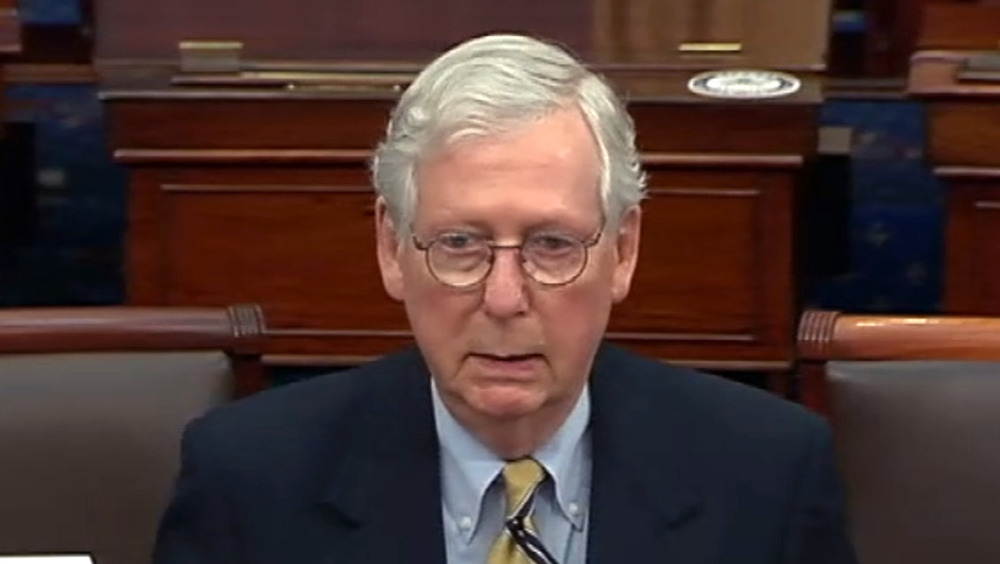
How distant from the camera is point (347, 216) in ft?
10.5

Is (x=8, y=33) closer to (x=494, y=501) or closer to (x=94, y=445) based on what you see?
(x=94, y=445)

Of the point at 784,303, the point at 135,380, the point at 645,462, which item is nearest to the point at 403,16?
the point at 784,303

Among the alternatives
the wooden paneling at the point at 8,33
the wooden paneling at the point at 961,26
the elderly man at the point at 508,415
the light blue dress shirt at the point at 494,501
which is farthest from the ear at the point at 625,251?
the wooden paneling at the point at 961,26

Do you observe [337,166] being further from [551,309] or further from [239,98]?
[551,309]

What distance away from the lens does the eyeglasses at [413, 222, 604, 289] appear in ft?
4.79

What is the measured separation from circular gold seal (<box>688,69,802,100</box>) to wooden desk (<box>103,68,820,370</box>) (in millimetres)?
26

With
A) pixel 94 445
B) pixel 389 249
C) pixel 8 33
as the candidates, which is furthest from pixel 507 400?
pixel 8 33

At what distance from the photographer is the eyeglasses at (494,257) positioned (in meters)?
1.46

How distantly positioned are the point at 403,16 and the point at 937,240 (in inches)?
49.2

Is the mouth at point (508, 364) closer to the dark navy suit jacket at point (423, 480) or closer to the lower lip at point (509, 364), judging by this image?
the lower lip at point (509, 364)

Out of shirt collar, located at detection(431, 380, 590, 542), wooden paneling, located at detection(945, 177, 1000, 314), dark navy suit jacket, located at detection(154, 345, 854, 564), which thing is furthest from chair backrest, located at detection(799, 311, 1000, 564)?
wooden paneling, located at detection(945, 177, 1000, 314)

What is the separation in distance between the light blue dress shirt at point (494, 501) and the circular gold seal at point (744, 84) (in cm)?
160

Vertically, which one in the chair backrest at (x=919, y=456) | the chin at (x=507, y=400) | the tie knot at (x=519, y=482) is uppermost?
the chin at (x=507, y=400)

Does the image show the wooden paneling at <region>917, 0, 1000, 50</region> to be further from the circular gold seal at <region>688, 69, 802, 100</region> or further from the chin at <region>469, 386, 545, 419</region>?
the chin at <region>469, 386, 545, 419</region>
